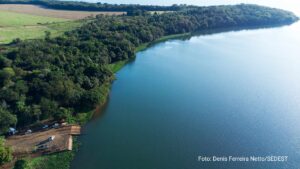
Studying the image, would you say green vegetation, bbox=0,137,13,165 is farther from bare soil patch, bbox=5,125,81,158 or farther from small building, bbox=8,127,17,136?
small building, bbox=8,127,17,136

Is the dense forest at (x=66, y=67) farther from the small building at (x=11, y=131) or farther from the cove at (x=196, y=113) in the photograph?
the cove at (x=196, y=113)

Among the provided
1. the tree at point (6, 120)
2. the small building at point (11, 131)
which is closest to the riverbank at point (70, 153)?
the small building at point (11, 131)

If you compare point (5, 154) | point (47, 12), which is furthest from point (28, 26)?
→ point (5, 154)

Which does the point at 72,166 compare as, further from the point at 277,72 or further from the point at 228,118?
the point at 277,72

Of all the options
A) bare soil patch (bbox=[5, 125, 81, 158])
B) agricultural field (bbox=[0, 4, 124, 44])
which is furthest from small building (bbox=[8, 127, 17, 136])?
agricultural field (bbox=[0, 4, 124, 44])

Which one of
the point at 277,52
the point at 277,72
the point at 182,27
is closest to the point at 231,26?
the point at 182,27

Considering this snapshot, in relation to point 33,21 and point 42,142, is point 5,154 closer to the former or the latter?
point 42,142

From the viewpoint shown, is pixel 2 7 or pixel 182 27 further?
pixel 2 7
